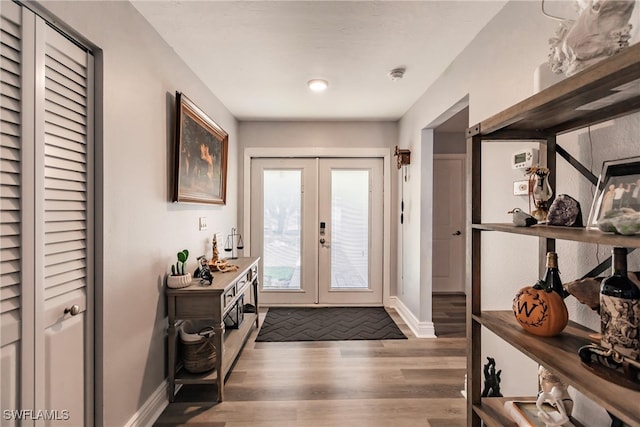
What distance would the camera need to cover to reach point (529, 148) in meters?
1.60

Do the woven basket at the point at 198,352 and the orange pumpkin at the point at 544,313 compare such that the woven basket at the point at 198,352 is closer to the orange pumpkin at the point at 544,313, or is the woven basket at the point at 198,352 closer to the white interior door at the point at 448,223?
the orange pumpkin at the point at 544,313

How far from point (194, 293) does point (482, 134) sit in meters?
1.92

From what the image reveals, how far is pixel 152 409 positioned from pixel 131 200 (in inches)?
51.5

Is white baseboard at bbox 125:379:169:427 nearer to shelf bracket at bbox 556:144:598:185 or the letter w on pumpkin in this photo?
the letter w on pumpkin

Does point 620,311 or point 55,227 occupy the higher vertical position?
point 55,227

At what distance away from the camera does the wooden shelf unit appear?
Answer: 0.73 m

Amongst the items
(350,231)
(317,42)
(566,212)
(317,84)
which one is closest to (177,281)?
(317,42)

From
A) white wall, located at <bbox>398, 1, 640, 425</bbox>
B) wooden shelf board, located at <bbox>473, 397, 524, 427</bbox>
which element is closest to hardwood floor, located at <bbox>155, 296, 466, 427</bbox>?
white wall, located at <bbox>398, 1, 640, 425</bbox>

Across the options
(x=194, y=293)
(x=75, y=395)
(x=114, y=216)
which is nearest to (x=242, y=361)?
(x=194, y=293)

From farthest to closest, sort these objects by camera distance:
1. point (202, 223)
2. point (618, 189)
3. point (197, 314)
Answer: point (202, 223), point (197, 314), point (618, 189)

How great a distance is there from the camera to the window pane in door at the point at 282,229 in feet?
14.1

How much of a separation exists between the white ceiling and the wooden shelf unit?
3.17 feet

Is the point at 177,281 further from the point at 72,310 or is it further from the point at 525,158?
the point at 525,158

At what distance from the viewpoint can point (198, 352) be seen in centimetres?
221
